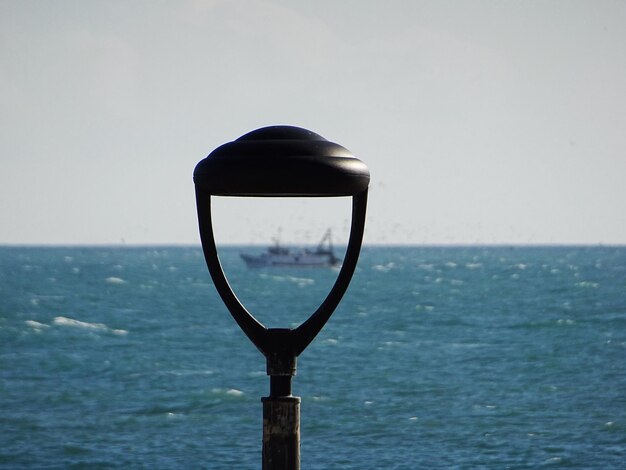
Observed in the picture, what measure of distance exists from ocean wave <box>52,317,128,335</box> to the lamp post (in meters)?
57.2

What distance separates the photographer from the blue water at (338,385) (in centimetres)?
2581

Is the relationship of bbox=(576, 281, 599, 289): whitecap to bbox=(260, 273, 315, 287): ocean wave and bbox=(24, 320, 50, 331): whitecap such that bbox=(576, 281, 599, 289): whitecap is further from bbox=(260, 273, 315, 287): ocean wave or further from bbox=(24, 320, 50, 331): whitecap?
bbox=(24, 320, 50, 331): whitecap

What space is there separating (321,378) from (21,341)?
68.7 feet

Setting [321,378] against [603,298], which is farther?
[603,298]

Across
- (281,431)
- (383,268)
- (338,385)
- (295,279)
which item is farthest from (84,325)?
(383,268)

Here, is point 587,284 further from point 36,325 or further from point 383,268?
point 383,268

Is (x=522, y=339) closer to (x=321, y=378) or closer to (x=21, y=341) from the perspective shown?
(x=321, y=378)

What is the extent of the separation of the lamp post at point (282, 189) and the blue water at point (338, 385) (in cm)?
2027

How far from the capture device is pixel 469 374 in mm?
41344

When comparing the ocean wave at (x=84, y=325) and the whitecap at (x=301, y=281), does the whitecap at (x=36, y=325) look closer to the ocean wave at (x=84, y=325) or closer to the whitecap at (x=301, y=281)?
the ocean wave at (x=84, y=325)

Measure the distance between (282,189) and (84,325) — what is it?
62.8 m

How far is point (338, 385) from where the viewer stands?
37688 mm

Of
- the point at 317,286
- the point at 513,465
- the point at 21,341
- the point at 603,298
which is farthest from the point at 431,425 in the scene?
the point at 317,286

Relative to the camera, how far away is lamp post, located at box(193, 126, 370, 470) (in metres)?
3.72
